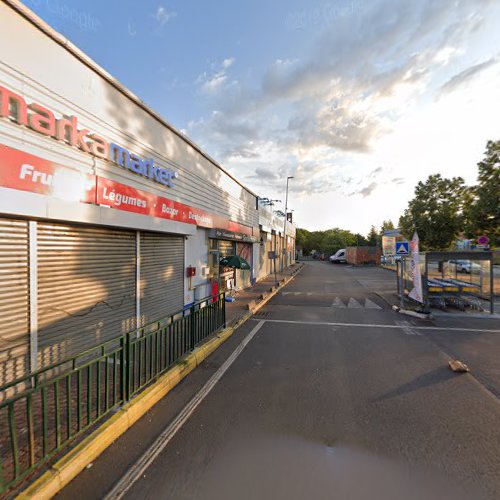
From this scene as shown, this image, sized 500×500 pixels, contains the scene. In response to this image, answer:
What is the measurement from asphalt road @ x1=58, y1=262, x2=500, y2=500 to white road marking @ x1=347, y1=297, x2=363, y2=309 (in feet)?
16.2

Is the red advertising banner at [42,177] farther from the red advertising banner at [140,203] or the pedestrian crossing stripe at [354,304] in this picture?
the pedestrian crossing stripe at [354,304]

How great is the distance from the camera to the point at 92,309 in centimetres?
567

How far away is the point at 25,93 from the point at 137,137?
8.90 feet

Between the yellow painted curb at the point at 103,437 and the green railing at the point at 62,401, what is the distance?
13cm

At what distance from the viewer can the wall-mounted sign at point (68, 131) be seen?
4105mm

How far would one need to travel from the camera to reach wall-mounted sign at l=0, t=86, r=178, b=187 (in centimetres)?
411

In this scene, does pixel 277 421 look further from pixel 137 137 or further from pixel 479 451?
pixel 137 137

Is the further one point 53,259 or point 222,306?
point 222,306

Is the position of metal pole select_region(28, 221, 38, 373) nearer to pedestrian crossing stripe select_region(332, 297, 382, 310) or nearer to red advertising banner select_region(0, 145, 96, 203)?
red advertising banner select_region(0, 145, 96, 203)

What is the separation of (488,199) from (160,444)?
624 inches

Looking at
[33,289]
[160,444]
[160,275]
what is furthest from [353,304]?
[33,289]

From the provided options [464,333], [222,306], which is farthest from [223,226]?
[464,333]

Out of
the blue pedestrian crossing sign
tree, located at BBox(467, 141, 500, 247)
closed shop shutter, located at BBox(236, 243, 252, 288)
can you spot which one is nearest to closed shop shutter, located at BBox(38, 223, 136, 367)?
closed shop shutter, located at BBox(236, 243, 252, 288)

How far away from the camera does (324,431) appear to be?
349cm
